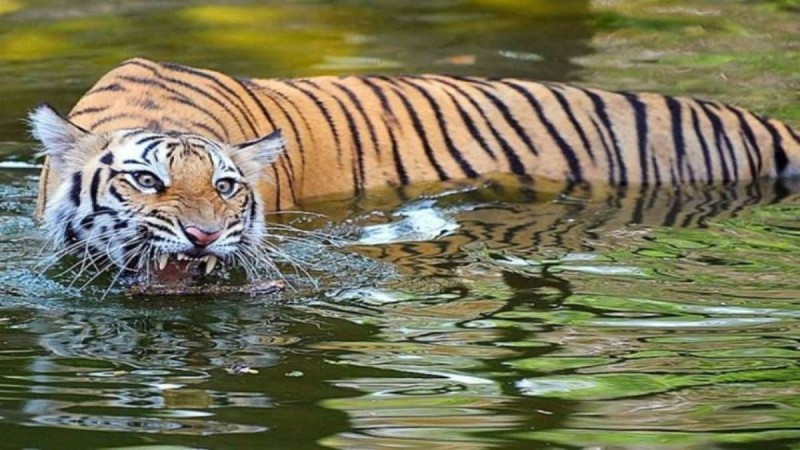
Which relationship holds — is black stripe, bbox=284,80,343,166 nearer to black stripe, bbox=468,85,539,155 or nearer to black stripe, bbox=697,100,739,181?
black stripe, bbox=468,85,539,155

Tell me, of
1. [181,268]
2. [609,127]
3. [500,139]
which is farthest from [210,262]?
[609,127]

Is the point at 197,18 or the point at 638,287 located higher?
the point at 197,18

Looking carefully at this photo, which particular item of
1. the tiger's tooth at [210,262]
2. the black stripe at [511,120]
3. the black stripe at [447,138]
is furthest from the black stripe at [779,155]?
the tiger's tooth at [210,262]

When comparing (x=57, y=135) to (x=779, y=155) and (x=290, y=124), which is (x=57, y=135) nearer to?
(x=290, y=124)

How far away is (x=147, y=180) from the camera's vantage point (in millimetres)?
3979

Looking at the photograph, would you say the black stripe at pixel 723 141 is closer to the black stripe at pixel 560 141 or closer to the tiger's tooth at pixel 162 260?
→ the black stripe at pixel 560 141

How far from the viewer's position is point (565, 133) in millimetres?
5680

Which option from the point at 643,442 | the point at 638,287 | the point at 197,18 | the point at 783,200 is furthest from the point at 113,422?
the point at 197,18

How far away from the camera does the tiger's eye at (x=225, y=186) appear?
4.02m

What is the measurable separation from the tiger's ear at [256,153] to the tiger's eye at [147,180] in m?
0.35

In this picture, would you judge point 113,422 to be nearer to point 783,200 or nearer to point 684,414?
point 684,414

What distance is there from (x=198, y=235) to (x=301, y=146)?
1.53 meters

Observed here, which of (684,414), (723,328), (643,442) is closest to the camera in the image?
(643,442)

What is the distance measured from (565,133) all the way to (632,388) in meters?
2.60
